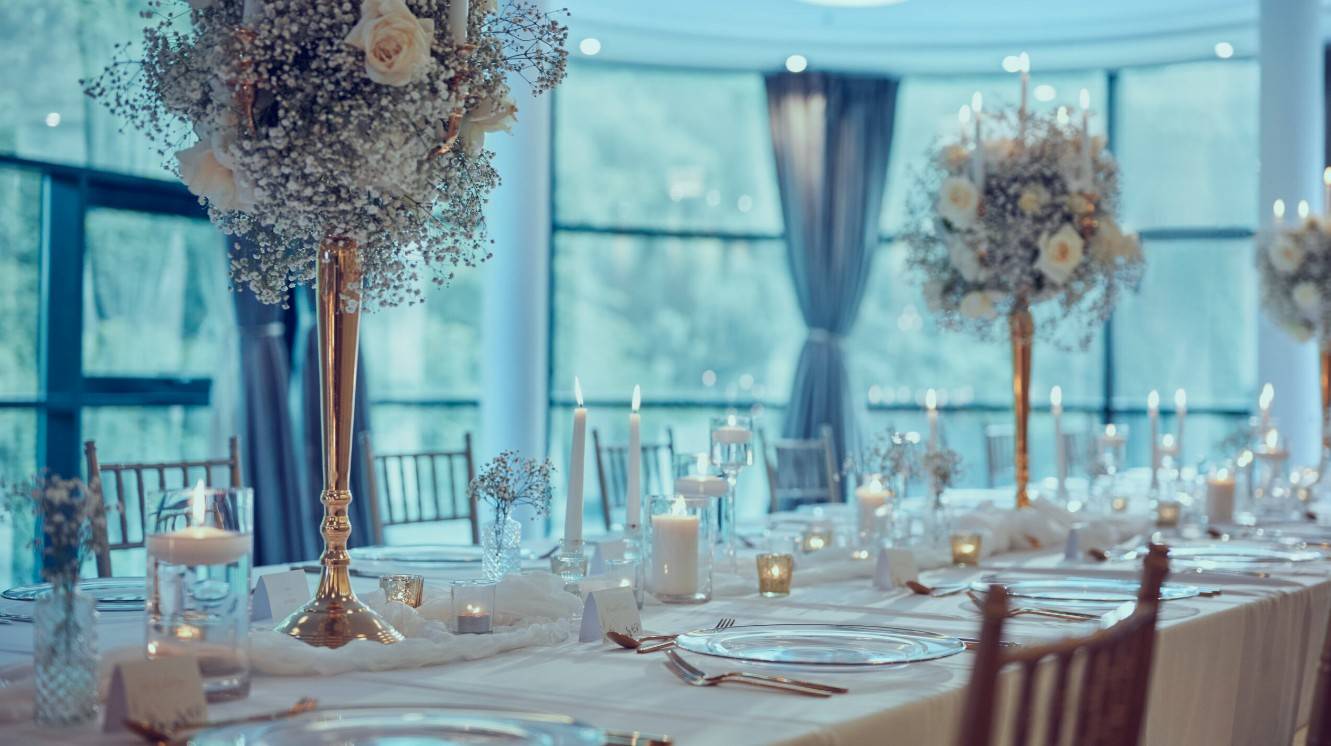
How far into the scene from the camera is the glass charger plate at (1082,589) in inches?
96.3

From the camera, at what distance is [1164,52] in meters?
8.50

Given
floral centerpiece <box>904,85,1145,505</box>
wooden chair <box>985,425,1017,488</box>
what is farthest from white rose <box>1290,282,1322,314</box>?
floral centerpiece <box>904,85,1145,505</box>

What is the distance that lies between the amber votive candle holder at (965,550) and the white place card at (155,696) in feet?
6.23

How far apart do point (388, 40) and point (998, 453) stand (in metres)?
4.96

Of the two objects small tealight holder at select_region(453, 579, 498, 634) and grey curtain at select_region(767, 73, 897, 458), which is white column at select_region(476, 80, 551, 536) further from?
small tealight holder at select_region(453, 579, 498, 634)

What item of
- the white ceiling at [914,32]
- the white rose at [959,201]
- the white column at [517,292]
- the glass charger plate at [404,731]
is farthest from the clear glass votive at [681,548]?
the white ceiling at [914,32]

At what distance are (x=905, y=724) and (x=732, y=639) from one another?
0.39 m

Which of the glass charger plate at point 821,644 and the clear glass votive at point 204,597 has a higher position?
the clear glass votive at point 204,597

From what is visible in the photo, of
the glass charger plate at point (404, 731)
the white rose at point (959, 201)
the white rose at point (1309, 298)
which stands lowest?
the glass charger plate at point (404, 731)

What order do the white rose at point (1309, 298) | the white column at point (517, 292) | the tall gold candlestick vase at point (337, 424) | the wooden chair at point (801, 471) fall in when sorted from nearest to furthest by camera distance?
the tall gold candlestick vase at point (337, 424) → the white rose at point (1309, 298) → the wooden chair at point (801, 471) → the white column at point (517, 292)

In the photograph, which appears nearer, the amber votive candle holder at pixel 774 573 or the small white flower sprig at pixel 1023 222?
the amber votive candle holder at pixel 774 573

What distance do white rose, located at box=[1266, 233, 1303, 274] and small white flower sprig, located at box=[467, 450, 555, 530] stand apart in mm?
3903

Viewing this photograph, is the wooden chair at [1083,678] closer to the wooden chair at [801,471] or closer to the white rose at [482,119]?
the white rose at [482,119]

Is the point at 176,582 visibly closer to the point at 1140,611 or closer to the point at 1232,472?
the point at 1140,611
